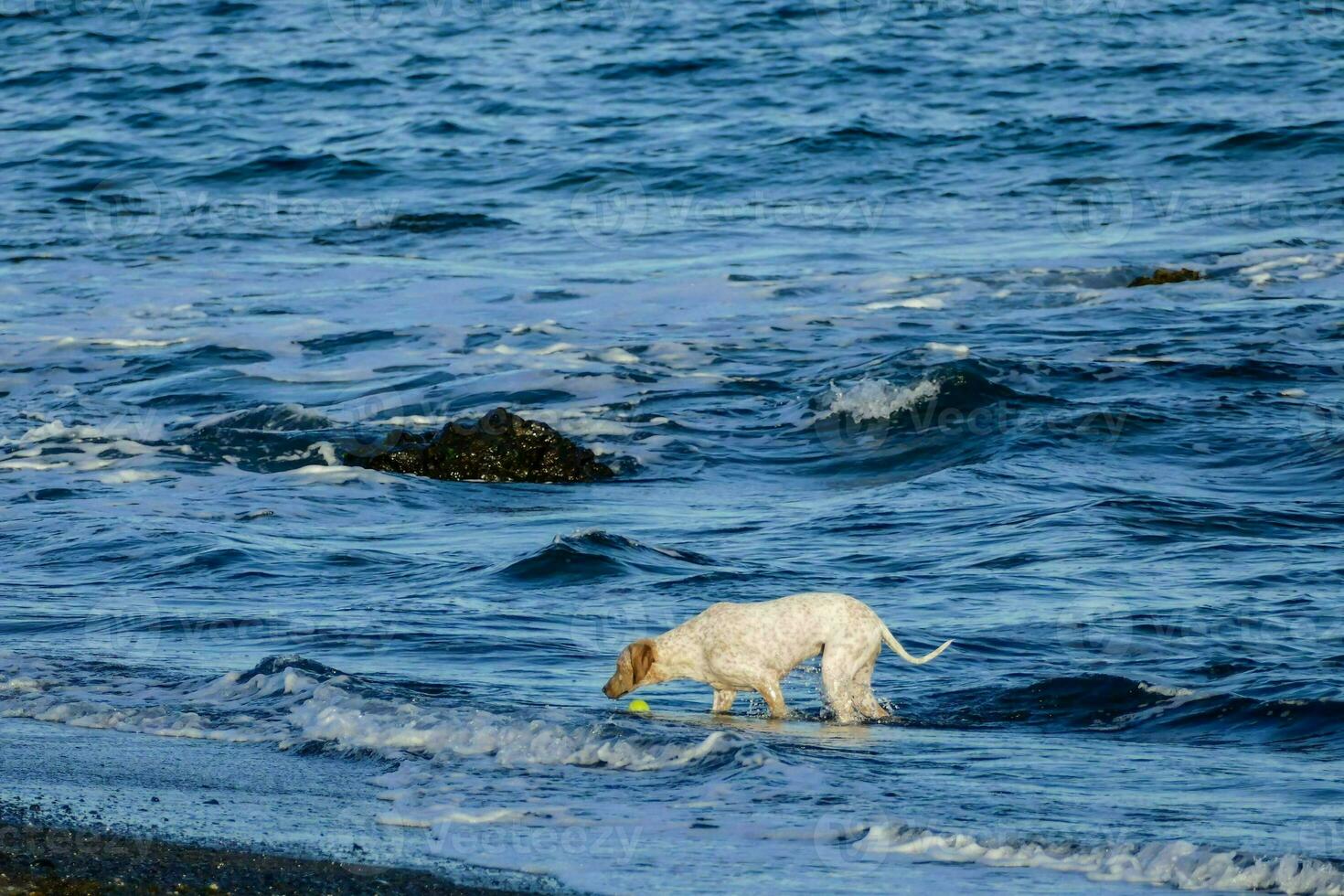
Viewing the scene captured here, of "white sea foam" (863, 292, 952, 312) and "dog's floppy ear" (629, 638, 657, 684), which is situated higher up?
"dog's floppy ear" (629, 638, 657, 684)

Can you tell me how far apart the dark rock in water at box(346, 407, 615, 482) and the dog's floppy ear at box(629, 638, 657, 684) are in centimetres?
554

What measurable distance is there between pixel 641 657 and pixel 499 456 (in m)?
5.78

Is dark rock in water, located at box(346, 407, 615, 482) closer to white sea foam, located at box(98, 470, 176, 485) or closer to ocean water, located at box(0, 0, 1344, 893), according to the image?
ocean water, located at box(0, 0, 1344, 893)

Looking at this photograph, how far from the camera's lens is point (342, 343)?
1827 cm

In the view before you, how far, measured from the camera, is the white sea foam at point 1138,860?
18.2 ft

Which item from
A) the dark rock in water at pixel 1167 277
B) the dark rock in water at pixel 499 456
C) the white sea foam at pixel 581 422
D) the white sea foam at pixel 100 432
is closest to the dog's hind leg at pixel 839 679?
the dark rock in water at pixel 499 456

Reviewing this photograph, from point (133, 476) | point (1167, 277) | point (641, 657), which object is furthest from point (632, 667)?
point (1167, 277)

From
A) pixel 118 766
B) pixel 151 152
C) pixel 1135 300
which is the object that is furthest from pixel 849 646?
pixel 151 152

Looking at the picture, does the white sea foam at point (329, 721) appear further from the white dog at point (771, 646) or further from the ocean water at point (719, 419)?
the white dog at point (771, 646)

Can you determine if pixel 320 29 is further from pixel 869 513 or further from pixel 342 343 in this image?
pixel 869 513

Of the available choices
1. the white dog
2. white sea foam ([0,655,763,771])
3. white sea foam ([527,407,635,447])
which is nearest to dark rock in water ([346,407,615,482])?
white sea foam ([527,407,635,447])

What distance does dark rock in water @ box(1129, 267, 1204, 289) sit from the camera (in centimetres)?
1883

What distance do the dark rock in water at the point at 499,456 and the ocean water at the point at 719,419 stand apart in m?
0.28

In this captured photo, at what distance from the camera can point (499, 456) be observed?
1337 centimetres
